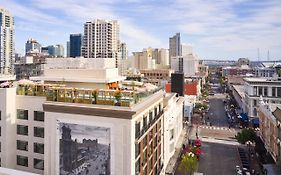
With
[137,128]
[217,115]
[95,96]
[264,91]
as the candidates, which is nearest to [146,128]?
[137,128]

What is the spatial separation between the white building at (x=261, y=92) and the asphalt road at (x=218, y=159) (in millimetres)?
20903

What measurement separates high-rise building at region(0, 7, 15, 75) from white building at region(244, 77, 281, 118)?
116294 millimetres

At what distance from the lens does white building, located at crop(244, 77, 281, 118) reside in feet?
267

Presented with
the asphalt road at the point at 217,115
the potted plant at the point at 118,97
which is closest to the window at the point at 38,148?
the potted plant at the point at 118,97

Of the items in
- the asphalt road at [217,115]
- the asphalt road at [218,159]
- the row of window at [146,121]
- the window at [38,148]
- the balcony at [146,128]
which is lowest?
the asphalt road at [218,159]

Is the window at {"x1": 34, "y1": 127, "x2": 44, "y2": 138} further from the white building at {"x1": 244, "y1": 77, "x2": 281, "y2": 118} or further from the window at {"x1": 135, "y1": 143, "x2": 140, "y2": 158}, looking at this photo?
the white building at {"x1": 244, "y1": 77, "x2": 281, "y2": 118}

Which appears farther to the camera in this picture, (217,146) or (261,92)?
(261,92)

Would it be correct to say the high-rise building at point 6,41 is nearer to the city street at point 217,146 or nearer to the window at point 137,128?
the city street at point 217,146

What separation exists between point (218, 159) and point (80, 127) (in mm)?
37569

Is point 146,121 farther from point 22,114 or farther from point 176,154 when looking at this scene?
point 176,154

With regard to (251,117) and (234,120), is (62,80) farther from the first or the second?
(234,120)

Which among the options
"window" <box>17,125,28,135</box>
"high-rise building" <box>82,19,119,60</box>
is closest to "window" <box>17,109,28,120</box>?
"window" <box>17,125,28,135</box>

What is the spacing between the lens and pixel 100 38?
17112cm

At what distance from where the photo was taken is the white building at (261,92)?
81.4 m
